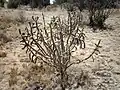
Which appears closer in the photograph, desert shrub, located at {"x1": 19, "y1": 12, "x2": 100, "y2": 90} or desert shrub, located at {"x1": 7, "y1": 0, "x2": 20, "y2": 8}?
desert shrub, located at {"x1": 19, "y1": 12, "x2": 100, "y2": 90}

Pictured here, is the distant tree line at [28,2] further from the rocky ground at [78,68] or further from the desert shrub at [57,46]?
the desert shrub at [57,46]

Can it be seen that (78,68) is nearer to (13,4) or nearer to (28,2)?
(13,4)

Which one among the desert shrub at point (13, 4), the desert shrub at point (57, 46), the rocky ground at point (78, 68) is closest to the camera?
the desert shrub at point (57, 46)

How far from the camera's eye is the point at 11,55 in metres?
6.15

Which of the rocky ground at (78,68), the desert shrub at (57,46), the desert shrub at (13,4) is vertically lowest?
the rocky ground at (78,68)

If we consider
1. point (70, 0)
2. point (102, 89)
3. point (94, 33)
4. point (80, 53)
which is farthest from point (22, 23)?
point (70, 0)

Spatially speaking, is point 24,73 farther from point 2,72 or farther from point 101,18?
point 101,18

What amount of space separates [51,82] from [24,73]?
730mm

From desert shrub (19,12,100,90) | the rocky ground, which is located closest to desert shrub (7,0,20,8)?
the rocky ground

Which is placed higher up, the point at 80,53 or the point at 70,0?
the point at 70,0

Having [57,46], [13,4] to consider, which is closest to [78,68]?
[57,46]

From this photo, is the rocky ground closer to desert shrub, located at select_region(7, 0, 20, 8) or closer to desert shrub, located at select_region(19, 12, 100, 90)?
desert shrub, located at select_region(19, 12, 100, 90)

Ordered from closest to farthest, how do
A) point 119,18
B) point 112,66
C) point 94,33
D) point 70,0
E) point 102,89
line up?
1. point 102,89
2. point 112,66
3. point 94,33
4. point 119,18
5. point 70,0

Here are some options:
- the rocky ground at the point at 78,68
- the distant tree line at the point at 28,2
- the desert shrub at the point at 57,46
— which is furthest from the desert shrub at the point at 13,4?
the desert shrub at the point at 57,46
